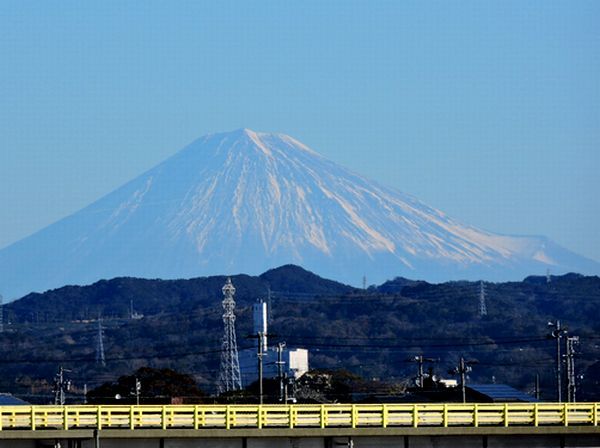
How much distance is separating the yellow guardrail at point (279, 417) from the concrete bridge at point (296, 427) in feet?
0.14

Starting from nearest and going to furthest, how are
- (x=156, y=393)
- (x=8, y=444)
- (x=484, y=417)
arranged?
(x=8, y=444) < (x=484, y=417) < (x=156, y=393)

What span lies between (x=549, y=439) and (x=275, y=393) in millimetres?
120159

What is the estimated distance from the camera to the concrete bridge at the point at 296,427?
75.6m

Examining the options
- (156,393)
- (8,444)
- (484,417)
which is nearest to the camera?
(8,444)

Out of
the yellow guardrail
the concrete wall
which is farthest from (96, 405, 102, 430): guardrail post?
the concrete wall

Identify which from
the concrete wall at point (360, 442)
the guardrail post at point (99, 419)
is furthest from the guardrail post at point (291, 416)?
the guardrail post at point (99, 419)

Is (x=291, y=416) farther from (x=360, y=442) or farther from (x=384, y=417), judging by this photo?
(x=384, y=417)

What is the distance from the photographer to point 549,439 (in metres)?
80.7

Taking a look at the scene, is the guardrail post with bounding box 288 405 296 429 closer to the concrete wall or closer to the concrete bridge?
the concrete bridge

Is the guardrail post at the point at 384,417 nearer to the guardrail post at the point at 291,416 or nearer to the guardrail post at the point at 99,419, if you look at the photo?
the guardrail post at the point at 291,416

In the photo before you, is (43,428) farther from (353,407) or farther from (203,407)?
(353,407)

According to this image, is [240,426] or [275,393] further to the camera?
[275,393]

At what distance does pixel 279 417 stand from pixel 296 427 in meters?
0.88

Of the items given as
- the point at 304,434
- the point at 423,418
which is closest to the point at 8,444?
the point at 304,434
